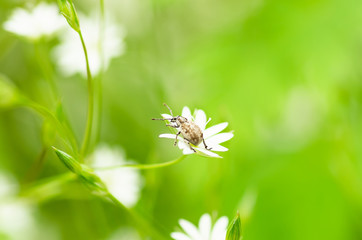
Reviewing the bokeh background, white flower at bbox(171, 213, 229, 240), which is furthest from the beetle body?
the bokeh background

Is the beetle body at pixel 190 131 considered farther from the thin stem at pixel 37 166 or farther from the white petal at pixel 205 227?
the thin stem at pixel 37 166

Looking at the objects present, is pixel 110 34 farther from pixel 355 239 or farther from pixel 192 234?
pixel 355 239

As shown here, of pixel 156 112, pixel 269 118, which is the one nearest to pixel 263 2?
pixel 269 118

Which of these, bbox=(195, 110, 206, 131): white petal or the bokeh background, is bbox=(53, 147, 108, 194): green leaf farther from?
the bokeh background

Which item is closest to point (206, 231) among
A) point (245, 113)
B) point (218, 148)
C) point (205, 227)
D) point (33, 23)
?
point (205, 227)

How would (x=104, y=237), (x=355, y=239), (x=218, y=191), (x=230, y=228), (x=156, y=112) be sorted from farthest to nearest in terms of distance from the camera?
(x=156, y=112) < (x=355, y=239) < (x=104, y=237) < (x=218, y=191) < (x=230, y=228)
